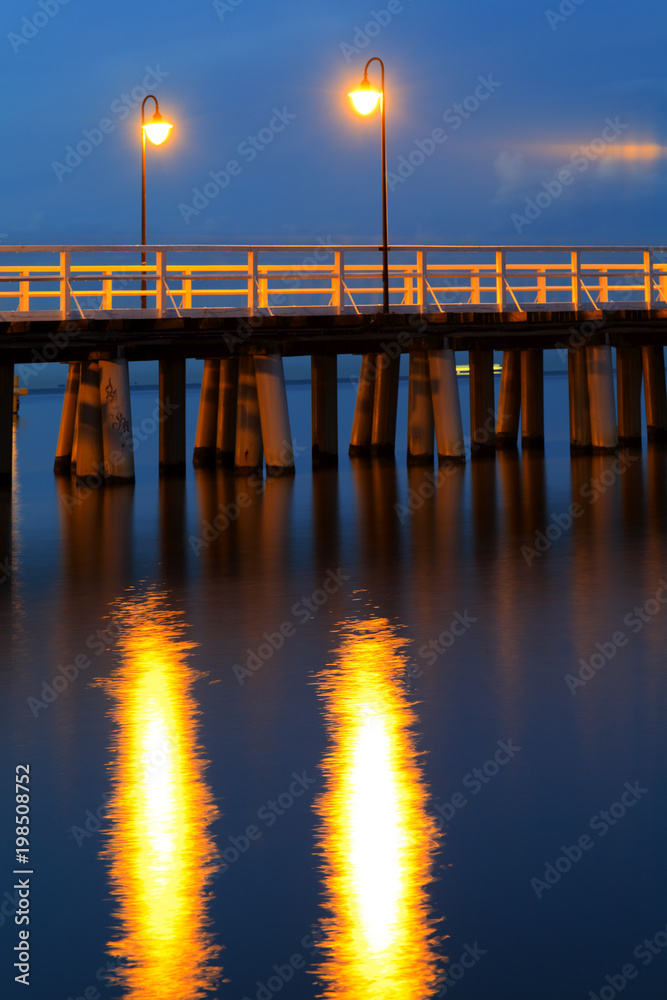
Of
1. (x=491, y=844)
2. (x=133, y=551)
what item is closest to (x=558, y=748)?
(x=491, y=844)

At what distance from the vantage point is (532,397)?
3422 cm

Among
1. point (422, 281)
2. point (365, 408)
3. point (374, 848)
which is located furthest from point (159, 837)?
point (365, 408)

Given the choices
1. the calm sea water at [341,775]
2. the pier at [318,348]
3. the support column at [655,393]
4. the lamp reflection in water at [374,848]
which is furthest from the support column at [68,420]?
the lamp reflection in water at [374,848]

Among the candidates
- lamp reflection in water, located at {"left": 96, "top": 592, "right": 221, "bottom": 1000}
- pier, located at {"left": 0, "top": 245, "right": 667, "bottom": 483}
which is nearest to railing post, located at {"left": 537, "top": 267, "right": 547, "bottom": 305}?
pier, located at {"left": 0, "top": 245, "right": 667, "bottom": 483}

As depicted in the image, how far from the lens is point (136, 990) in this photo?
18.1 feet

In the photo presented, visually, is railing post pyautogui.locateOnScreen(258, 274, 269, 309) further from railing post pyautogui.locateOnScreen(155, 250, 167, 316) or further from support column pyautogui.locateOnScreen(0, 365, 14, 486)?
support column pyautogui.locateOnScreen(0, 365, 14, 486)

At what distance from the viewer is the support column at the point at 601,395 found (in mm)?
30625

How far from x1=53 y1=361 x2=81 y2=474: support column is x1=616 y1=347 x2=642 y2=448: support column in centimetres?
1202

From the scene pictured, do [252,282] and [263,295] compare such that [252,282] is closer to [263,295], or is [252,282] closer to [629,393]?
[263,295]

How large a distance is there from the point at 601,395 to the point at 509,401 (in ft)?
14.9

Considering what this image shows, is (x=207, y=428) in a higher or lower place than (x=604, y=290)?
lower

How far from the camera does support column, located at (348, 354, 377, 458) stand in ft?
109

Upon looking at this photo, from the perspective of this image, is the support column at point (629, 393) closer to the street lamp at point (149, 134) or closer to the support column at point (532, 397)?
the support column at point (532, 397)

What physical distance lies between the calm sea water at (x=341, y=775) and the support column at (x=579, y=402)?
14.3 metres
